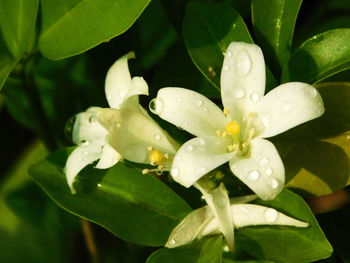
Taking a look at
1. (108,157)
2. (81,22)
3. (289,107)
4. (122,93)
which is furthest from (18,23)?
(289,107)

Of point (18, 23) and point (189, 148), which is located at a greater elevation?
point (18, 23)

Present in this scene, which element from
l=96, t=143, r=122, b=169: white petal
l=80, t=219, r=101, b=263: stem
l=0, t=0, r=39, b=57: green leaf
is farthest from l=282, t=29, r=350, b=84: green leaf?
l=80, t=219, r=101, b=263: stem

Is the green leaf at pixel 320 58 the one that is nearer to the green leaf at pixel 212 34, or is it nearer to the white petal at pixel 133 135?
the green leaf at pixel 212 34

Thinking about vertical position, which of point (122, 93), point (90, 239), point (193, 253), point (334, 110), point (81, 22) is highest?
point (81, 22)

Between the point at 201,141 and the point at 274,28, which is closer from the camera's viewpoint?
the point at 201,141

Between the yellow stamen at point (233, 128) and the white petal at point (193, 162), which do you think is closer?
the white petal at point (193, 162)

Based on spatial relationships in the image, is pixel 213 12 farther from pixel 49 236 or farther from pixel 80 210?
pixel 49 236

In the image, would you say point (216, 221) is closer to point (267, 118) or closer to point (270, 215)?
point (270, 215)

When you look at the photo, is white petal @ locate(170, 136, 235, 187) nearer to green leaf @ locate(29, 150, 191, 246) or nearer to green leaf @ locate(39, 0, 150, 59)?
green leaf @ locate(29, 150, 191, 246)

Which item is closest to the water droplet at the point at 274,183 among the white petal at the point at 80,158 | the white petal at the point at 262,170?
the white petal at the point at 262,170
